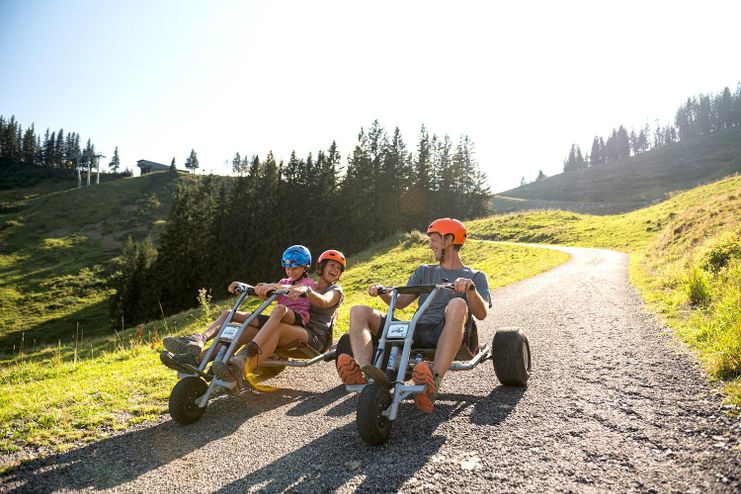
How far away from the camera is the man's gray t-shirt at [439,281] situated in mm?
5406

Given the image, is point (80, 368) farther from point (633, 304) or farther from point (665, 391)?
point (633, 304)

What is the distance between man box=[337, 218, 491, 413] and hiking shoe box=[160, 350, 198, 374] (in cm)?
173

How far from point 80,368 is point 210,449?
6188mm

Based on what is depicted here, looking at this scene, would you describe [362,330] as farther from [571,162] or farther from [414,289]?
[571,162]

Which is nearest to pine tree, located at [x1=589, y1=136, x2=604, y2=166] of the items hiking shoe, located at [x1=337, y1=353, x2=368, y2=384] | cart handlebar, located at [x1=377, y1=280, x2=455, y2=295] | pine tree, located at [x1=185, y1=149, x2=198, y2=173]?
pine tree, located at [x1=185, y1=149, x2=198, y2=173]

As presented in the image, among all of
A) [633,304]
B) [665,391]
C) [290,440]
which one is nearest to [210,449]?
[290,440]

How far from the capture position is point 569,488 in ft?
10.0

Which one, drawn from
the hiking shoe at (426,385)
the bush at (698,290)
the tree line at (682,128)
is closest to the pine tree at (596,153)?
the tree line at (682,128)

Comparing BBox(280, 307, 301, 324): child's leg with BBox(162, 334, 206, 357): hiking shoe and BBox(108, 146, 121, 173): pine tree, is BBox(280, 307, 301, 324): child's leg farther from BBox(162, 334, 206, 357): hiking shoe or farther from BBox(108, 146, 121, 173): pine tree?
BBox(108, 146, 121, 173): pine tree

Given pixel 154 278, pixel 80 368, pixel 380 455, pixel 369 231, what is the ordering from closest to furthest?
1. pixel 380 455
2. pixel 80 368
3. pixel 154 278
4. pixel 369 231

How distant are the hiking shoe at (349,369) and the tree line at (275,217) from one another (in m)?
42.6

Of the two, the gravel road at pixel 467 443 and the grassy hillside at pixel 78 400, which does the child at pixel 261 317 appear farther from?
the grassy hillside at pixel 78 400

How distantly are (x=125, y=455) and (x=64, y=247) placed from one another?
300 ft

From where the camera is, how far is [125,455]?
4.15 meters
